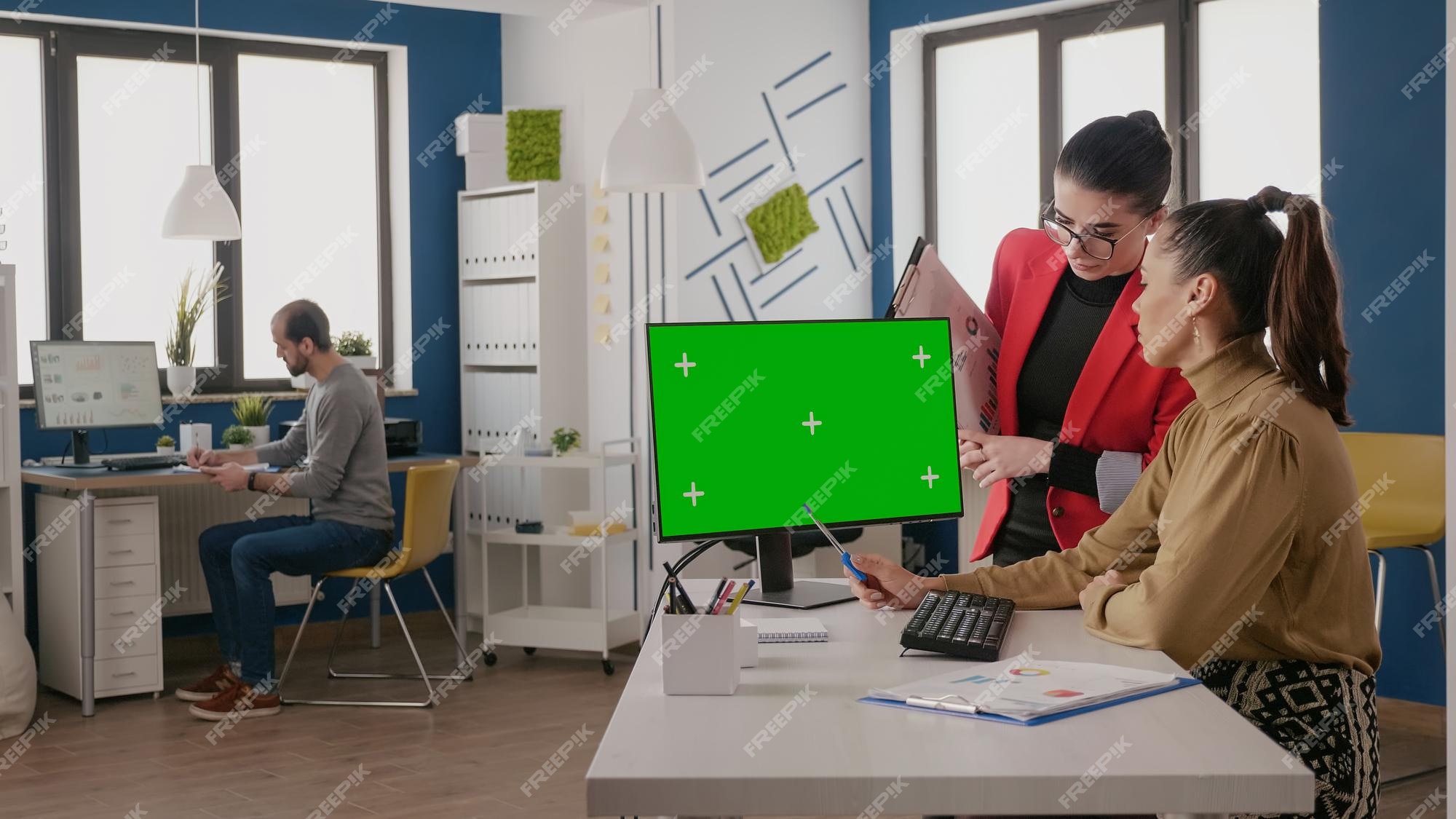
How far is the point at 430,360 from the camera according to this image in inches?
242

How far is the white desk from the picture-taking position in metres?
1.27

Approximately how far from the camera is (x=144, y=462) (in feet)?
15.8

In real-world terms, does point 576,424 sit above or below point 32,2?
below

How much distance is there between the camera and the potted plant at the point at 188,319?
546cm

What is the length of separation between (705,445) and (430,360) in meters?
4.23

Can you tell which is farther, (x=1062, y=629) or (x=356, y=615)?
(x=356, y=615)

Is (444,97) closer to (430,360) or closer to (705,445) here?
(430,360)

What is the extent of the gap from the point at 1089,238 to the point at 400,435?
12.1 feet

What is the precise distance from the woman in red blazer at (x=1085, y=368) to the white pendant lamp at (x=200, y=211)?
135 inches

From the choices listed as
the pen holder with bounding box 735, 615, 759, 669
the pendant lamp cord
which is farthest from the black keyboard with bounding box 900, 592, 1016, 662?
the pendant lamp cord

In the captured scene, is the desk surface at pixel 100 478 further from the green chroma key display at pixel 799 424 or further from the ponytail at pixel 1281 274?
the ponytail at pixel 1281 274

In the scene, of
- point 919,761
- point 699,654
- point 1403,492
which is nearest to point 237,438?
point 1403,492

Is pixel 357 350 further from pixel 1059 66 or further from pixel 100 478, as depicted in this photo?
→ pixel 1059 66

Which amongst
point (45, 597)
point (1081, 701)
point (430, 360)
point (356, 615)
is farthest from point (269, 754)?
point (1081, 701)
